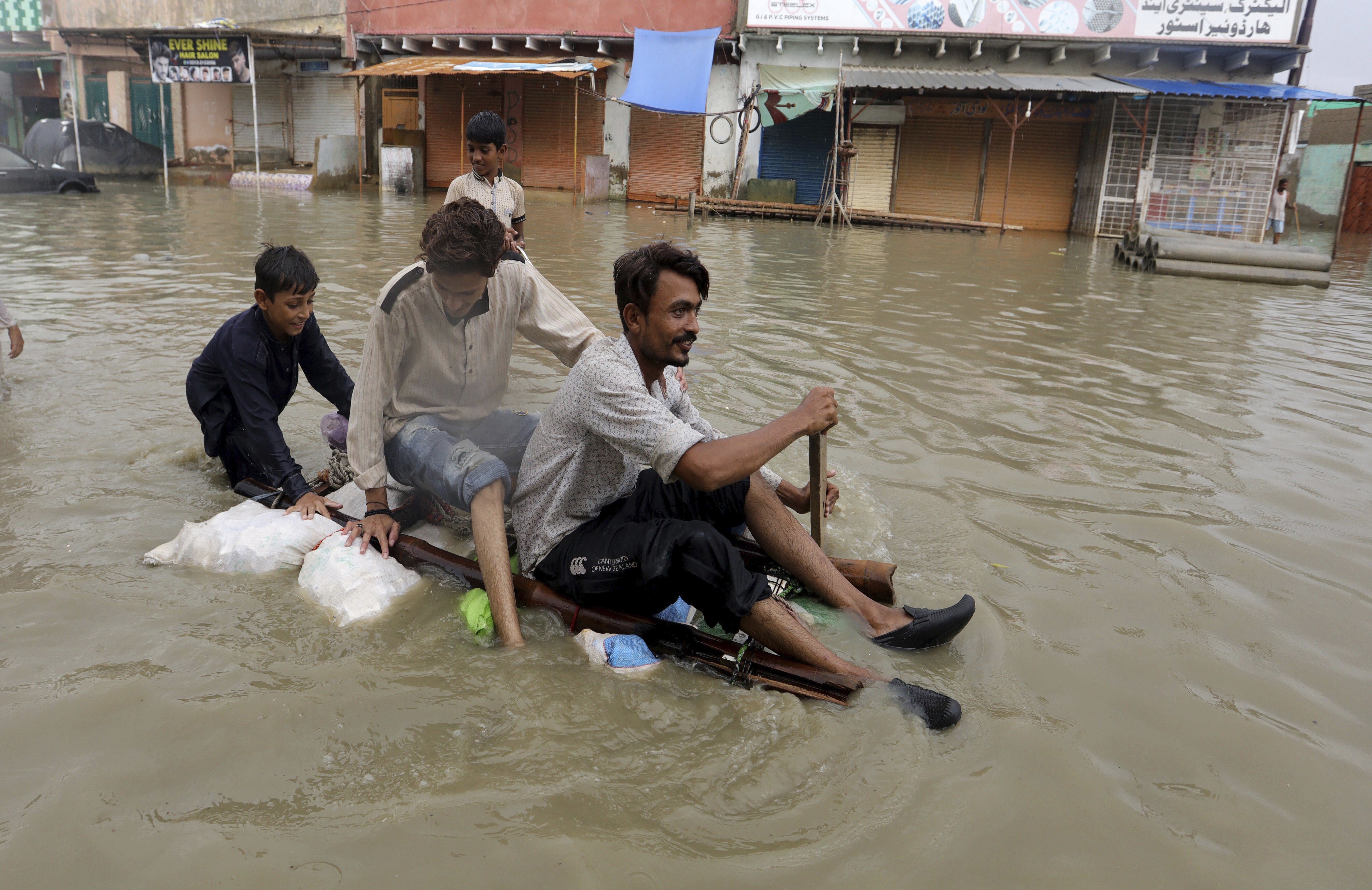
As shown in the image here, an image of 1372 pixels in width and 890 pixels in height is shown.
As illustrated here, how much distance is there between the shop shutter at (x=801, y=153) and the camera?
20.7 metres

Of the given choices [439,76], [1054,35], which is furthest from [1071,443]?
[439,76]

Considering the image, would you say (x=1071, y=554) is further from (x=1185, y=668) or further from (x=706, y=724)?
(x=706, y=724)

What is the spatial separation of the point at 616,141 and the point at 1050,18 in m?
9.69

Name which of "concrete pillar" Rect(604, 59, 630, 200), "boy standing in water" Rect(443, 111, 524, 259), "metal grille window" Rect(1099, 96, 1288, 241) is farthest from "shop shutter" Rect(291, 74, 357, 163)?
"boy standing in water" Rect(443, 111, 524, 259)

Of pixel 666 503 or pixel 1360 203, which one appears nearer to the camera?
pixel 666 503

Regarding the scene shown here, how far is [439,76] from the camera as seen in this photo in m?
23.4

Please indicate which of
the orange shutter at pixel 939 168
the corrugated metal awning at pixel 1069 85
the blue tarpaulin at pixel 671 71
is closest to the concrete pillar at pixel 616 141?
the blue tarpaulin at pixel 671 71

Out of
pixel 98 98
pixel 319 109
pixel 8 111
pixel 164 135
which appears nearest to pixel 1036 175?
pixel 319 109

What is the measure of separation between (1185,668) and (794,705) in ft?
4.06

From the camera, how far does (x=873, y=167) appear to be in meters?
20.8

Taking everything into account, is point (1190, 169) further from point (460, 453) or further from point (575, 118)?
point (460, 453)

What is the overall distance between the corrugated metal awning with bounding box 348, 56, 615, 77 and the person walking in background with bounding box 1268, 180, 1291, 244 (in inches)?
571

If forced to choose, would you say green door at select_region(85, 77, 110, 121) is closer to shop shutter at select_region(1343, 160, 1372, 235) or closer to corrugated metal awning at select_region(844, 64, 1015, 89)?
corrugated metal awning at select_region(844, 64, 1015, 89)

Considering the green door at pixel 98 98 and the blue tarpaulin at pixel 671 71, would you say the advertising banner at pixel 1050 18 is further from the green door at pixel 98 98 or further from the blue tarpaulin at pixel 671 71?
the green door at pixel 98 98
